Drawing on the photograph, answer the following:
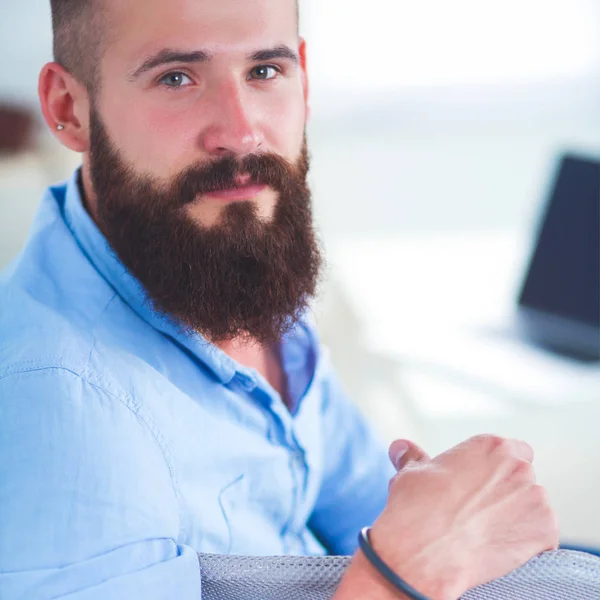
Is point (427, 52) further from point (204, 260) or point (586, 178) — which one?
point (204, 260)

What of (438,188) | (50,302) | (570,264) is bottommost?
(438,188)

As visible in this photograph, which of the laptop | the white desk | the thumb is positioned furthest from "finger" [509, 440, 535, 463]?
the laptop

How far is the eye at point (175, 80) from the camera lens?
94cm

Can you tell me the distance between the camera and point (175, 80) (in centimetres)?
94

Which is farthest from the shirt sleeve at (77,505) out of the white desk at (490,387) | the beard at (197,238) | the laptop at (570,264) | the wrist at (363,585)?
the laptop at (570,264)

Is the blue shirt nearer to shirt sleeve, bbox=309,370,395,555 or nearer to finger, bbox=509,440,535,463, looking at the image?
shirt sleeve, bbox=309,370,395,555

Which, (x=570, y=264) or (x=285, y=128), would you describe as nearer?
(x=285, y=128)

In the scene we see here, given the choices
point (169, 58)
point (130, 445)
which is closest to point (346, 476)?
point (130, 445)

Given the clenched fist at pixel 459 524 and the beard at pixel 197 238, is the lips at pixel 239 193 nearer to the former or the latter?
the beard at pixel 197 238

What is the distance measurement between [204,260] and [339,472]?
436mm

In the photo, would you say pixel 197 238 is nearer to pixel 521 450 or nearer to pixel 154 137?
pixel 154 137

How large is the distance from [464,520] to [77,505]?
1.10ft

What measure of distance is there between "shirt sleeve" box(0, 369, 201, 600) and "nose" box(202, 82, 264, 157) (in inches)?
13.1

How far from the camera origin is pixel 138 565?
68cm
